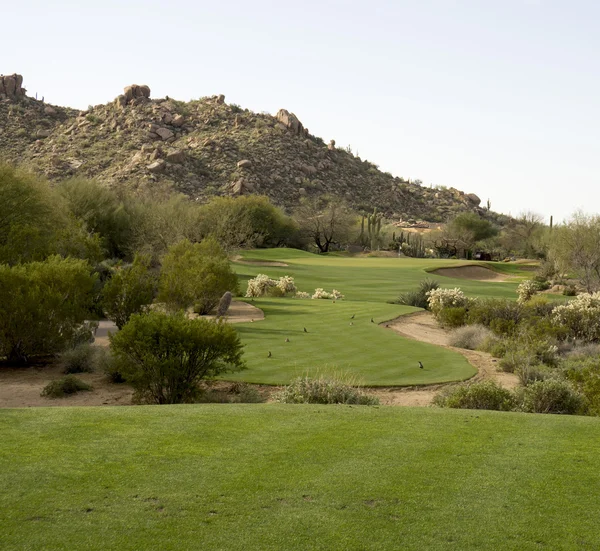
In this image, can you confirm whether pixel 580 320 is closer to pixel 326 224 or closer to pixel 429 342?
pixel 429 342

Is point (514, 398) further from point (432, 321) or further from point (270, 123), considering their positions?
point (270, 123)

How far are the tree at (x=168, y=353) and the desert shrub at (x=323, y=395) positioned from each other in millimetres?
2471

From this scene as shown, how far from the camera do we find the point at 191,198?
91062mm

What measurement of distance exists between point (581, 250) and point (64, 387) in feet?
162

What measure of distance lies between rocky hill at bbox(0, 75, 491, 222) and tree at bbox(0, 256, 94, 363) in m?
57.0

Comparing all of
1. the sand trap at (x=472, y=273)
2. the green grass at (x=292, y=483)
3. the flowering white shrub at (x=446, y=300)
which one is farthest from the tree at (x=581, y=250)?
the green grass at (x=292, y=483)

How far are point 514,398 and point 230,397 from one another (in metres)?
6.59

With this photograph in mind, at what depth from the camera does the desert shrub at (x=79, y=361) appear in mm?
22297

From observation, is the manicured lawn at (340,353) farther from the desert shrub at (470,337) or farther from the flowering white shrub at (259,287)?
the flowering white shrub at (259,287)

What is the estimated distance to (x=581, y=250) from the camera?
59.1m

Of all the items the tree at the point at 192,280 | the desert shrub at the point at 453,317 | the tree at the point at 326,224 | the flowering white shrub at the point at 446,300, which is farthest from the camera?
the tree at the point at 326,224

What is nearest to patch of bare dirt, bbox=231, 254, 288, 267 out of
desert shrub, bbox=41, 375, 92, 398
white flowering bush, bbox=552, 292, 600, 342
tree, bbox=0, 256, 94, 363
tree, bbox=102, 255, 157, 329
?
white flowering bush, bbox=552, 292, 600, 342

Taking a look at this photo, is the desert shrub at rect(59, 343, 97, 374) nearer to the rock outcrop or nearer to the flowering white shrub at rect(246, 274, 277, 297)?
the flowering white shrub at rect(246, 274, 277, 297)

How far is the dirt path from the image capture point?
18859 mm
